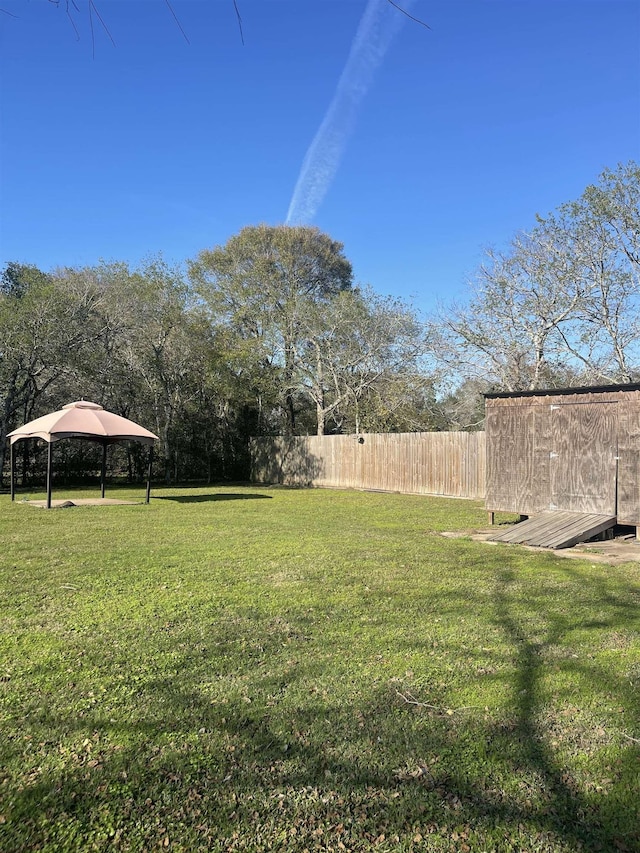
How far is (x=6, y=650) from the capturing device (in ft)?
11.9

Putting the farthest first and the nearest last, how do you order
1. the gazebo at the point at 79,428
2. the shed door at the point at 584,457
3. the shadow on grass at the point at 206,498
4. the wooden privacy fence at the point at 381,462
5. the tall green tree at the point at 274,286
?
the tall green tree at the point at 274,286
the wooden privacy fence at the point at 381,462
the shadow on grass at the point at 206,498
the gazebo at the point at 79,428
the shed door at the point at 584,457

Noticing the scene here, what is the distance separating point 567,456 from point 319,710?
7303mm

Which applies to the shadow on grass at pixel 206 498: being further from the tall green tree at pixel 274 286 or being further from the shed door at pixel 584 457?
the shed door at pixel 584 457

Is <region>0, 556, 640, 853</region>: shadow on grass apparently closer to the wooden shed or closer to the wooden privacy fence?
the wooden shed

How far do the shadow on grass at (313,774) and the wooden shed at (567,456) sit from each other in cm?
542

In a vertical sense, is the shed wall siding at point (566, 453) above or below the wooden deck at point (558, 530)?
above

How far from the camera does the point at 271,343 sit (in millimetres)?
23766

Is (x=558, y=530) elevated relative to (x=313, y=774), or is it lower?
elevated

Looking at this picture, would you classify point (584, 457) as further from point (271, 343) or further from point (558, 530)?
point (271, 343)

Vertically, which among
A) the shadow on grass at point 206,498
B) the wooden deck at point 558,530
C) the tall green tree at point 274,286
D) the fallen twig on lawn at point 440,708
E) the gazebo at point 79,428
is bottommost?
the shadow on grass at point 206,498

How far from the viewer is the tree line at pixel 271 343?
1636 cm

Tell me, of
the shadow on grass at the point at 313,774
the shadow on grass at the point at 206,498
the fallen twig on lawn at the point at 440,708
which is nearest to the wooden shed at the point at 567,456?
the fallen twig on lawn at the point at 440,708

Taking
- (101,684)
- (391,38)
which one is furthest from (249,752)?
(391,38)

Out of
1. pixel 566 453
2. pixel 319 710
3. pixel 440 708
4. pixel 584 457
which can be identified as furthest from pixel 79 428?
pixel 440 708
